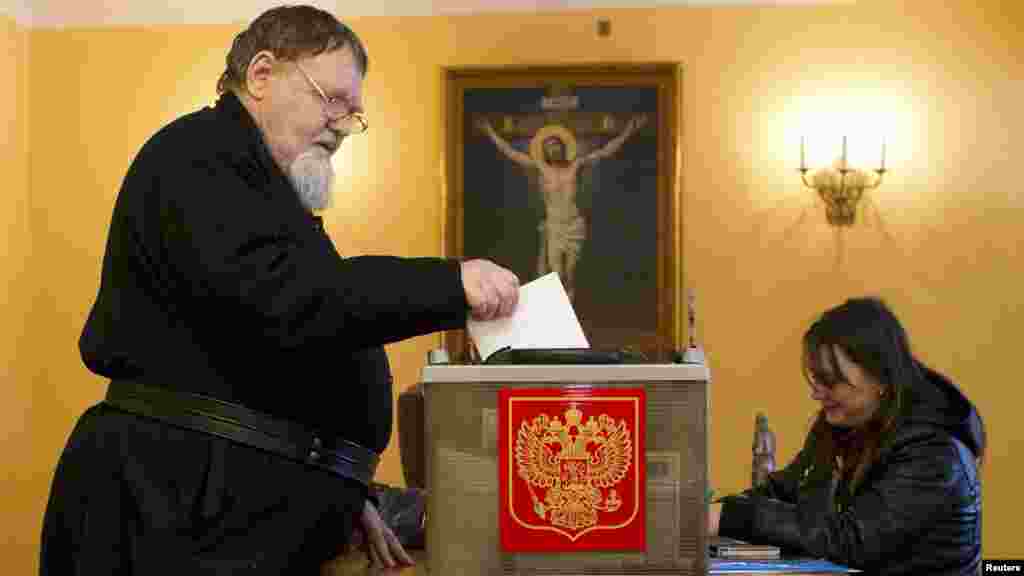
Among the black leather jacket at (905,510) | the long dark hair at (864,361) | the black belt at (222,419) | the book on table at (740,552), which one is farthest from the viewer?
the long dark hair at (864,361)

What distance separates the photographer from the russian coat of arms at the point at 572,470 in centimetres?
180

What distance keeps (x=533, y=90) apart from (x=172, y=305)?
14.4ft

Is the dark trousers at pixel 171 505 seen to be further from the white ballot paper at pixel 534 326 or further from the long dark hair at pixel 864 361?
the long dark hair at pixel 864 361

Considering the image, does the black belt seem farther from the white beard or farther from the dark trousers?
the white beard

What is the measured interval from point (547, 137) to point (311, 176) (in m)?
4.18

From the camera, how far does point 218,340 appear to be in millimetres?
2055

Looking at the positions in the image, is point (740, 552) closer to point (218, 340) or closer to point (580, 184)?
point (218, 340)

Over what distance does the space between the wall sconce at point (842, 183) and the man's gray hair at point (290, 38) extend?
4.23m

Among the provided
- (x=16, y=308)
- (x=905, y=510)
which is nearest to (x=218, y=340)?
(x=905, y=510)

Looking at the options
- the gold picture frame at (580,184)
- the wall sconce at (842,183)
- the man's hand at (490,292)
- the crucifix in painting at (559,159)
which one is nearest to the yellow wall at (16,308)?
the gold picture frame at (580,184)

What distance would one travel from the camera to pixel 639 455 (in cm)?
180

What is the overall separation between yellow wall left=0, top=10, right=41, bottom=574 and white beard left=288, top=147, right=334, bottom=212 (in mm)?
4423

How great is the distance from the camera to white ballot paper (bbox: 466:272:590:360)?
6.15 ft

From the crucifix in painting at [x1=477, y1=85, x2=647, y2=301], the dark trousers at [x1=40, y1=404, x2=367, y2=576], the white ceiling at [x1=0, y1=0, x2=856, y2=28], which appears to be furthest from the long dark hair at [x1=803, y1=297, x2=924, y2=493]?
the white ceiling at [x1=0, y1=0, x2=856, y2=28]
